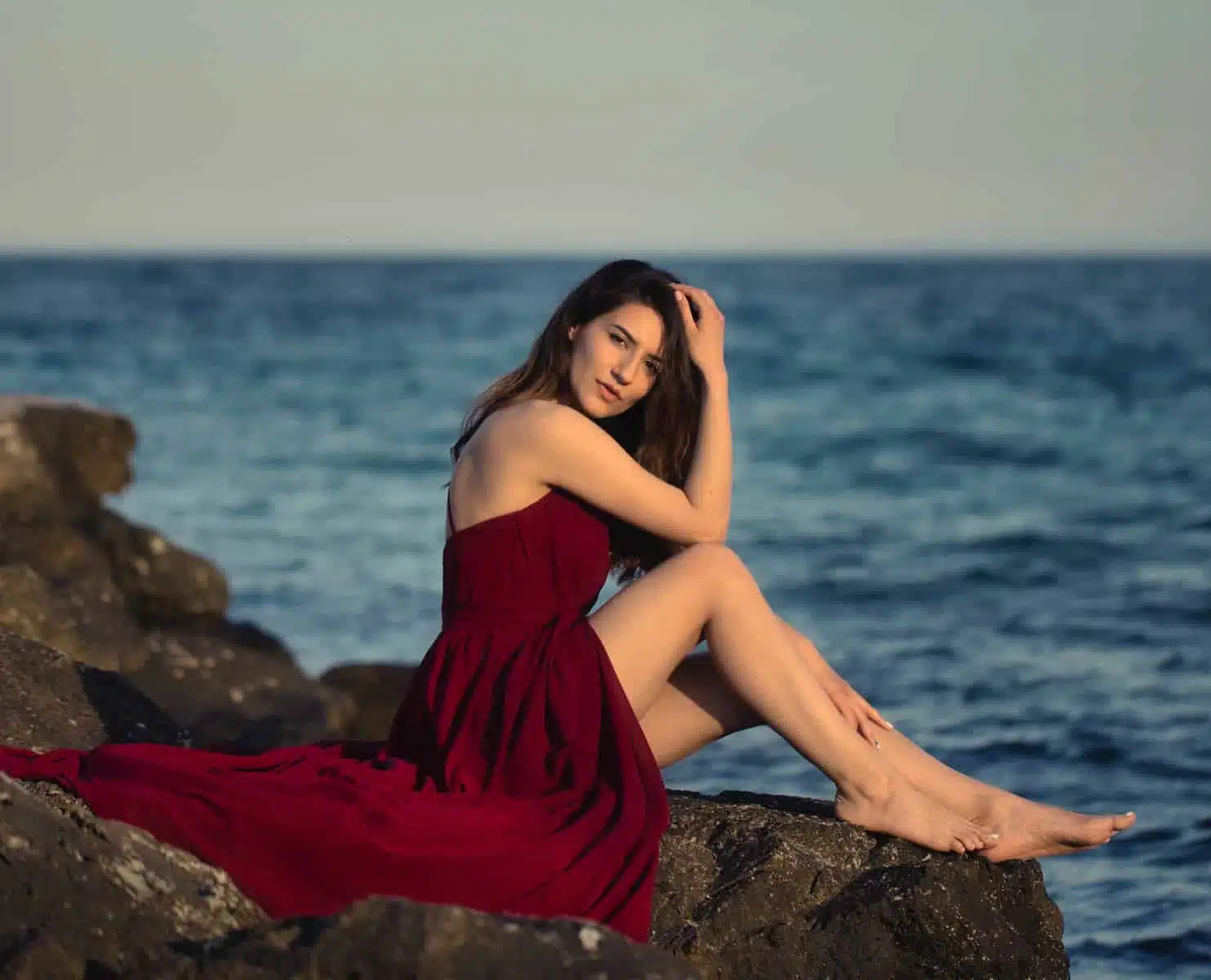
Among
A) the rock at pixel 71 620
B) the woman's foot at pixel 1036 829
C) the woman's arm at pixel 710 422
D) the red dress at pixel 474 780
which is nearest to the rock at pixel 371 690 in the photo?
the rock at pixel 71 620

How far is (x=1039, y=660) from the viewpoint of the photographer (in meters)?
9.67

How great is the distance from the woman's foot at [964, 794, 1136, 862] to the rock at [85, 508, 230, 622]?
551 centimetres

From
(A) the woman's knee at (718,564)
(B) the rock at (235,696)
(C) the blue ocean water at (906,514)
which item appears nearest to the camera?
(A) the woman's knee at (718,564)

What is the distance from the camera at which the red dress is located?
3.62m

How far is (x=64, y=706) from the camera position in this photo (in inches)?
188

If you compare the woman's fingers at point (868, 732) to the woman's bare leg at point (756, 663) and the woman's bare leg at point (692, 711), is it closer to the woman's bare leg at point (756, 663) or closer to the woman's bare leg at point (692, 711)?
the woman's bare leg at point (756, 663)

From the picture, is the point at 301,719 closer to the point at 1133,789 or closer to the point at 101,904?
the point at 1133,789

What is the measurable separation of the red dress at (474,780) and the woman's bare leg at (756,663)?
120 millimetres

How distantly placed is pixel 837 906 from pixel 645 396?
4.85ft

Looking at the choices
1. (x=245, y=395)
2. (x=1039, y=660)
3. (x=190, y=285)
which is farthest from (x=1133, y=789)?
(x=190, y=285)

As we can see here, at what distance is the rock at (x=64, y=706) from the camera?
4621mm

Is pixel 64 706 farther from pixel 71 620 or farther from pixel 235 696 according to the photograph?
pixel 235 696

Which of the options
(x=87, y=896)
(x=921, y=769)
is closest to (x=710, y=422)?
(x=921, y=769)

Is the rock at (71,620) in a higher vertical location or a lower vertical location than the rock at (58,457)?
lower
